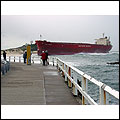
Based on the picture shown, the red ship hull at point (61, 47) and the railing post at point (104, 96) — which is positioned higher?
the red ship hull at point (61, 47)

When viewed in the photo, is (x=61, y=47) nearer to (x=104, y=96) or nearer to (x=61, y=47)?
(x=61, y=47)

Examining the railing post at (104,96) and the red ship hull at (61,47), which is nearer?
the railing post at (104,96)

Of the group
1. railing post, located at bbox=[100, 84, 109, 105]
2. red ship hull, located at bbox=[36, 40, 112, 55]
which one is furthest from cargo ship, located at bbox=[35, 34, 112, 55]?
railing post, located at bbox=[100, 84, 109, 105]

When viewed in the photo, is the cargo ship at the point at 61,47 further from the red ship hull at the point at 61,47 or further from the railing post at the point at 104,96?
the railing post at the point at 104,96

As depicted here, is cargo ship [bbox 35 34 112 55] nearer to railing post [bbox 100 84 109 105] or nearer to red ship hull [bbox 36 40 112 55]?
red ship hull [bbox 36 40 112 55]

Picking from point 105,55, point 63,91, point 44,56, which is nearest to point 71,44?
point 105,55

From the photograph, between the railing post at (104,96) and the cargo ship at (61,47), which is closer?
the railing post at (104,96)

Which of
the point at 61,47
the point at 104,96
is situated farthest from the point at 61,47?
the point at 104,96

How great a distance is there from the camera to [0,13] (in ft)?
13.2

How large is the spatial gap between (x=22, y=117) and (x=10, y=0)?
6.50 ft

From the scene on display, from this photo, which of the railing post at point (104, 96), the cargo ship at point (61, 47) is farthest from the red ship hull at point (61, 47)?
the railing post at point (104, 96)

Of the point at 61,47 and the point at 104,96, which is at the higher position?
the point at 61,47

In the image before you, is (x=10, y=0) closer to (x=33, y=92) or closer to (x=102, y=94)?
(x=102, y=94)

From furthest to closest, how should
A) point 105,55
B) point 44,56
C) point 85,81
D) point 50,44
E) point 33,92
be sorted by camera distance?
1. point 105,55
2. point 50,44
3. point 44,56
4. point 33,92
5. point 85,81
